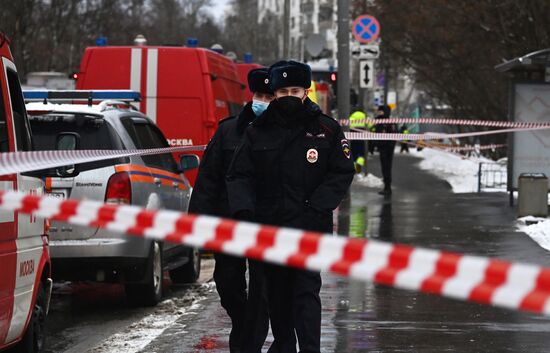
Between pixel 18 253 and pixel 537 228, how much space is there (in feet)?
33.9

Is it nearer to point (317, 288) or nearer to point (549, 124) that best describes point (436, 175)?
point (549, 124)

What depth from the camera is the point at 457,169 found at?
3894 cm

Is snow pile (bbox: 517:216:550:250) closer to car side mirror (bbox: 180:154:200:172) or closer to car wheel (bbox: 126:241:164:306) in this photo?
car side mirror (bbox: 180:154:200:172)

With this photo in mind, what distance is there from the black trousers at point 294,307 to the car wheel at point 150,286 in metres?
3.37

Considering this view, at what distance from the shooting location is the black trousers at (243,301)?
688 cm

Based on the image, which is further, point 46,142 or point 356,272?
point 46,142

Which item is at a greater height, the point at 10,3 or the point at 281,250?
the point at 10,3

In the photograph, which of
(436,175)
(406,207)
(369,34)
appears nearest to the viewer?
(406,207)

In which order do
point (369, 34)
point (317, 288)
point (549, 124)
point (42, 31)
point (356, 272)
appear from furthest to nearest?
point (42, 31) → point (369, 34) → point (549, 124) → point (317, 288) → point (356, 272)

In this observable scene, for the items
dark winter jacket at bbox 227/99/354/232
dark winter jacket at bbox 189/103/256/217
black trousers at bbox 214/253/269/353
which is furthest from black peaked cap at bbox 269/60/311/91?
black trousers at bbox 214/253/269/353

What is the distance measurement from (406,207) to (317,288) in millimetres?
14912

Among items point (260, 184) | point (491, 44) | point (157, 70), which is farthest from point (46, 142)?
point (491, 44)

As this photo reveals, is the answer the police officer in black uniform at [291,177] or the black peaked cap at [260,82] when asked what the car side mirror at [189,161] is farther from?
the police officer in black uniform at [291,177]

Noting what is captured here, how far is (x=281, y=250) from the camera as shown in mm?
3896
